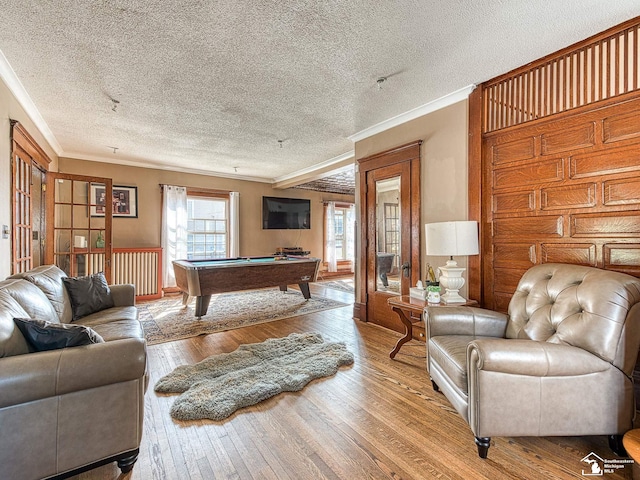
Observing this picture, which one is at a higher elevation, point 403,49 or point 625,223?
point 403,49

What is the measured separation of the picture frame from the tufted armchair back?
6.14m

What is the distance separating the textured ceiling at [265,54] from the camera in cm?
187

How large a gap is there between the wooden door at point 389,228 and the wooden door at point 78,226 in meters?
3.64

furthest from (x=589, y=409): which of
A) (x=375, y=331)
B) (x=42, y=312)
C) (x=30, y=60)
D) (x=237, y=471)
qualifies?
(x=30, y=60)

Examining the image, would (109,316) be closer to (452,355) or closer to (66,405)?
(66,405)

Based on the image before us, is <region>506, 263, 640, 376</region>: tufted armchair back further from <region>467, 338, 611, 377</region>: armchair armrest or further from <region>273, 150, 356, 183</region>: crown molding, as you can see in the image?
<region>273, 150, 356, 183</region>: crown molding

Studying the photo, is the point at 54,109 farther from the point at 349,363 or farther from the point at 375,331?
the point at 375,331

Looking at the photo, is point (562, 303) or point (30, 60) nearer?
point (562, 303)

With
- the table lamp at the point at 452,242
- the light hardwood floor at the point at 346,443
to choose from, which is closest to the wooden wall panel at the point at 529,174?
the table lamp at the point at 452,242

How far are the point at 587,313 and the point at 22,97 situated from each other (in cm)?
487

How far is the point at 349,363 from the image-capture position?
8.99ft

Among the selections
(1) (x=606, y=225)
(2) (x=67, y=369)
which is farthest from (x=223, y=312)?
(1) (x=606, y=225)

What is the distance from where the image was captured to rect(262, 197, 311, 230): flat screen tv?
7.27 metres

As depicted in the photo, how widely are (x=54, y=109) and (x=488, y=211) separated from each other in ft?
15.2
